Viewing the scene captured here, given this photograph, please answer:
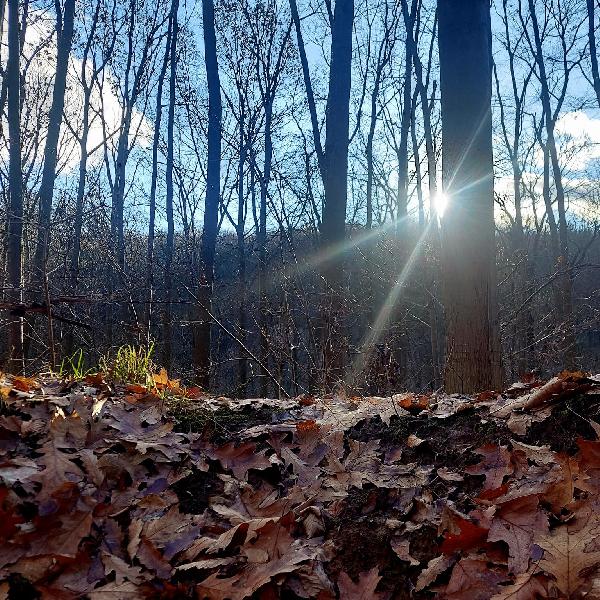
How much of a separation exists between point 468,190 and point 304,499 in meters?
2.85

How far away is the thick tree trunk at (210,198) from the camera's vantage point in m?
8.42

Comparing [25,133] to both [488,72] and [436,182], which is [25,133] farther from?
[488,72]

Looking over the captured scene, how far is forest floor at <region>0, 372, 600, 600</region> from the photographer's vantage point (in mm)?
1380

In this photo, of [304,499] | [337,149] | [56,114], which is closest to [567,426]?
[304,499]

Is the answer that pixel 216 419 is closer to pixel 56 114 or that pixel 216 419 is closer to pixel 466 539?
pixel 466 539

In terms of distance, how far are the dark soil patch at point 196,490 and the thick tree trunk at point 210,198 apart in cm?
608

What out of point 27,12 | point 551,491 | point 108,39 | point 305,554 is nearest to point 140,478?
point 305,554

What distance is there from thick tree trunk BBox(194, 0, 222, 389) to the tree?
16.1ft

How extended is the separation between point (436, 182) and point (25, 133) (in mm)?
11000

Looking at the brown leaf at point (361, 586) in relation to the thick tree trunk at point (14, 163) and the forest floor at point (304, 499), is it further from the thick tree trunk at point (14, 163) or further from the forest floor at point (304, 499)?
the thick tree trunk at point (14, 163)

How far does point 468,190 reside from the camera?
385 cm

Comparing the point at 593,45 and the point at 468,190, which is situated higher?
the point at 593,45

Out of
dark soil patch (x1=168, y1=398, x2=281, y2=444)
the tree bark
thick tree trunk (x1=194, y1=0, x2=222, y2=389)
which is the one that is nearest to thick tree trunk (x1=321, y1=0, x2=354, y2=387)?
thick tree trunk (x1=194, y1=0, x2=222, y2=389)

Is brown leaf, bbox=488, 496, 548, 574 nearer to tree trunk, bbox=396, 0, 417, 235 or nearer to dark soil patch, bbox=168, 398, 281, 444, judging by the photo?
dark soil patch, bbox=168, 398, 281, 444
